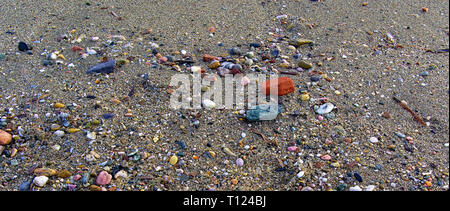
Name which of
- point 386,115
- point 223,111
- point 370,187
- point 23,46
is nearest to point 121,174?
point 223,111

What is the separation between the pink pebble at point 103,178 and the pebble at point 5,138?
1.96 ft

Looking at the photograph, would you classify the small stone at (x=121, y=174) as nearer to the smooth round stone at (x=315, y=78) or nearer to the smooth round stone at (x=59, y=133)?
the smooth round stone at (x=59, y=133)

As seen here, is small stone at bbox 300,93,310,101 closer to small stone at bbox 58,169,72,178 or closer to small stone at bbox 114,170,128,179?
small stone at bbox 114,170,128,179

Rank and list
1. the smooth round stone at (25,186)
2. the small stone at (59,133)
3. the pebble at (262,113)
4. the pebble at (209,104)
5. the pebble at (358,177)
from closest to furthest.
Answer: the smooth round stone at (25,186) < the pebble at (358,177) < the small stone at (59,133) < the pebble at (262,113) < the pebble at (209,104)

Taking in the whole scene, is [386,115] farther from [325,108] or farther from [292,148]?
[292,148]

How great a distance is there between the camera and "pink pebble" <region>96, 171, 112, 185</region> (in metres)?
1.76

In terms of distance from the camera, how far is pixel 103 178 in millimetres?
1768

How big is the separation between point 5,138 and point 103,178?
2.12 ft

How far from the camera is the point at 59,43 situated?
2744 mm

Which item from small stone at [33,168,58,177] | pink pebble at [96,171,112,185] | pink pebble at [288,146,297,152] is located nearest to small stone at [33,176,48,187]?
small stone at [33,168,58,177]

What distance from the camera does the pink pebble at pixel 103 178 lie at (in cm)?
176

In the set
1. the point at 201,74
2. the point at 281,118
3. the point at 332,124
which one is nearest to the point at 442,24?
the point at 332,124

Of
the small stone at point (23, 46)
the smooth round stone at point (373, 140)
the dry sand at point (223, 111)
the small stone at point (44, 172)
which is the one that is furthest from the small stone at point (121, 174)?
the small stone at point (23, 46)

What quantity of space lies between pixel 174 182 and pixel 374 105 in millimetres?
1438
